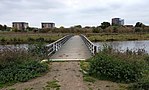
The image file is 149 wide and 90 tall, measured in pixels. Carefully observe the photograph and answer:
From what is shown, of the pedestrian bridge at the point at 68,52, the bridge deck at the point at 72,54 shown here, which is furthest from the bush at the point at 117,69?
the bridge deck at the point at 72,54

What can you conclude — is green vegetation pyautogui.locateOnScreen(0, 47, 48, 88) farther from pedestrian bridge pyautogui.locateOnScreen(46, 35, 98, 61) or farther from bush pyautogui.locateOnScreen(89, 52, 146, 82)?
pedestrian bridge pyautogui.locateOnScreen(46, 35, 98, 61)

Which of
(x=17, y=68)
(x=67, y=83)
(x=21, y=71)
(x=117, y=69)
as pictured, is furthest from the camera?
(x=17, y=68)

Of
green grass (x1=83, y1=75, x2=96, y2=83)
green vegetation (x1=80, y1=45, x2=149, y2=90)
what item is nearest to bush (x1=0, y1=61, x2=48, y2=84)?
green grass (x1=83, y1=75, x2=96, y2=83)

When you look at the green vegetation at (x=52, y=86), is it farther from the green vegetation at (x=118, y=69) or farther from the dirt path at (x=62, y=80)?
the green vegetation at (x=118, y=69)

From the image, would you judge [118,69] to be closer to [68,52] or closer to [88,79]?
[88,79]

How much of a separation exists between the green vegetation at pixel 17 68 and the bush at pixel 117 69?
2.09m

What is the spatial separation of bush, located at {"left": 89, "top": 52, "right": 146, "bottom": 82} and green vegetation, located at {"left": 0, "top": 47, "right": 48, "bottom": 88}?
209 centimetres

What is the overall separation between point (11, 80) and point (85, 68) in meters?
3.04

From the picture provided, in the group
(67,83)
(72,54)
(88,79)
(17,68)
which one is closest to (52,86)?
(67,83)

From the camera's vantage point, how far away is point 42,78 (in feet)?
28.9

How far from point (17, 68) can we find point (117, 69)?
3639 millimetres

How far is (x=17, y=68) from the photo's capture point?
30.3 ft

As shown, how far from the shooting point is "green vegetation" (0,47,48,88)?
866 cm

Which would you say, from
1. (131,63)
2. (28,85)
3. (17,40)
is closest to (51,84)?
(28,85)
